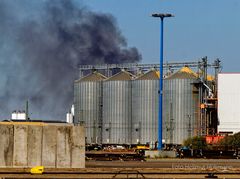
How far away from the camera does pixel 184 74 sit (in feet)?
517

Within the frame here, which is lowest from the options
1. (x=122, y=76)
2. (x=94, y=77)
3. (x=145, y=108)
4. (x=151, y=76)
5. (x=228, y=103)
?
(x=145, y=108)

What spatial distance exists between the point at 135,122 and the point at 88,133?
40.2 ft

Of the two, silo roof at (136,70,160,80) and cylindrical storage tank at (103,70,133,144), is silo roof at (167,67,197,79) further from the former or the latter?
cylindrical storage tank at (103,70,133,144)

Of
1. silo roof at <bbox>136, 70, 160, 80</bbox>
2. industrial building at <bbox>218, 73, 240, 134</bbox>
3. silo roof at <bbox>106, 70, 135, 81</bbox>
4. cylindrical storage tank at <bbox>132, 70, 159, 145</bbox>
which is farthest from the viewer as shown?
silo roof at <bbox>106, 70, 135, 81</bbox>

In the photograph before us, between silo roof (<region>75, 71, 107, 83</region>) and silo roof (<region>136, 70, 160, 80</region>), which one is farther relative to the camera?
silo roof (<region>75, 71, 107, 83</region>)

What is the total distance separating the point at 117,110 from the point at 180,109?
1557 centimetres

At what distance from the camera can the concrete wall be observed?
1791 inches

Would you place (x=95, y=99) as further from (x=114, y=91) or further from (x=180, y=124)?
(x=180, y=124)

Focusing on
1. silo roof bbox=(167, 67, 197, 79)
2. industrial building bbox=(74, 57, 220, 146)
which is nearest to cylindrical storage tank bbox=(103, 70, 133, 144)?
industrial building bbox=(74, 57, 220, 146)

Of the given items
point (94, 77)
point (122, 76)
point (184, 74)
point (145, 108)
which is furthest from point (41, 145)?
point (94, 77)

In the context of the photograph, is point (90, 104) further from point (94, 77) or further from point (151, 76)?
point (151, 76)

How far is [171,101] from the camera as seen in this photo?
157 metres

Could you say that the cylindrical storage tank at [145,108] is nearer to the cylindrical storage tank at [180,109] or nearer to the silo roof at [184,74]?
the cylindrical storage tank at [180,109]

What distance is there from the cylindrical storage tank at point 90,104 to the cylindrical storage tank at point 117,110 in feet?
5.89
